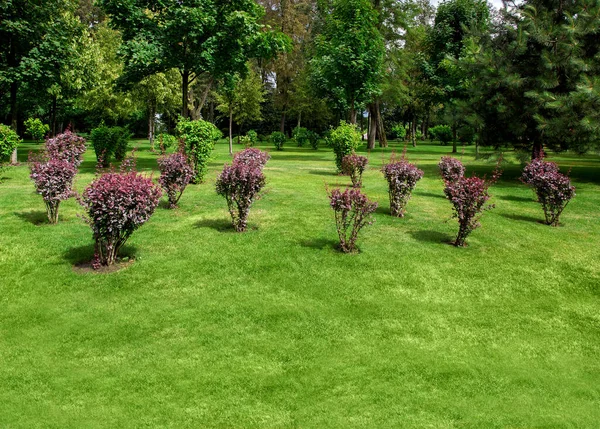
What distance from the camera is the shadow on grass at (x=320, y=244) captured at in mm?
9438

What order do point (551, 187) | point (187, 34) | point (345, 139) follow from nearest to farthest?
1. point (551, 187)
2. point (345, 139)
3. point (187, 34)

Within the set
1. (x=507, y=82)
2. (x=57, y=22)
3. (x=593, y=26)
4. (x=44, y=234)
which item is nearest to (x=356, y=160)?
(x=507, y=82)

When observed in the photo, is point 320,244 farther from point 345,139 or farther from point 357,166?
point 345,139

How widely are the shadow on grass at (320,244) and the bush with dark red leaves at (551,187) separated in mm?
5694

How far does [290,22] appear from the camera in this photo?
50.5 metres

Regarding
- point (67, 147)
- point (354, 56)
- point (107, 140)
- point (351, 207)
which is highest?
point (354, 56)

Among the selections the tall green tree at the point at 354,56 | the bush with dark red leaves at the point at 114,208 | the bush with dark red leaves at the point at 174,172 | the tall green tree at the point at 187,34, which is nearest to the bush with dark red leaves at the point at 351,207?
the bush with dark red leaves at the point at 114,208

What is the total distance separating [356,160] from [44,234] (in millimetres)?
9598

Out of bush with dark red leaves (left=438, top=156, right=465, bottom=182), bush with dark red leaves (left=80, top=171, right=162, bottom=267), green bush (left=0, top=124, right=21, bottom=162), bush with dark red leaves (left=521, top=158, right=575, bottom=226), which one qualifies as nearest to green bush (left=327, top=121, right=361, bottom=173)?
bush with dark red leaves (left=438, top=156, right=465, bottom=182)

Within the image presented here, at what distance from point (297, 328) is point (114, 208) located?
3.63 metres

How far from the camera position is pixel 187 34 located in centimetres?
1938

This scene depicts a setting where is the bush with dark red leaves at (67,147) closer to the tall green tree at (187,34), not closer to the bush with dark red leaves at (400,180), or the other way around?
the tall green tree at (187,34)

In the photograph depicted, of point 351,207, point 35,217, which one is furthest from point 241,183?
point 35,217

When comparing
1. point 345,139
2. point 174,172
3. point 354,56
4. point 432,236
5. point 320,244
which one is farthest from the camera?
point 354,56
